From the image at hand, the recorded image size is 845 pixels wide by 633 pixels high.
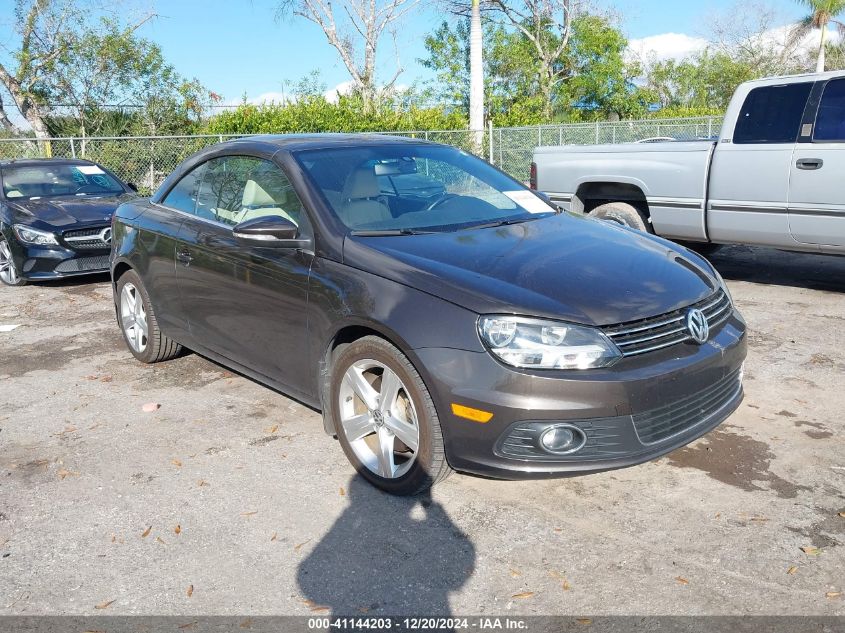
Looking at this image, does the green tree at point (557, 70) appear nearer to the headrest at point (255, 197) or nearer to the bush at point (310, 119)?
the bush at point (310, 119)

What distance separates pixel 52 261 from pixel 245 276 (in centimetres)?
536

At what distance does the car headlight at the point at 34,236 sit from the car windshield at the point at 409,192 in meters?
5.50

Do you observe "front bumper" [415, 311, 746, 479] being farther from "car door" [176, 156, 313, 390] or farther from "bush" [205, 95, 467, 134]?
"bush" [205, 95, 467, 134]

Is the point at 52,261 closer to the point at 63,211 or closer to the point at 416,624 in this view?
the point at 63,211

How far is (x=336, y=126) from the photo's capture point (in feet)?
61.2

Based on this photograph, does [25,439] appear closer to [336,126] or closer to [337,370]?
[337,370]

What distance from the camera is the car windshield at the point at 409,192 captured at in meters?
4.06

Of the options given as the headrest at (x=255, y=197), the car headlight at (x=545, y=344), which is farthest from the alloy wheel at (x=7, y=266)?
the car headlight at (x=545, y=344)

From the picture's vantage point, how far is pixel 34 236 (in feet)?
28.4

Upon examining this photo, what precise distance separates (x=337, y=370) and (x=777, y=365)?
10.6 feet

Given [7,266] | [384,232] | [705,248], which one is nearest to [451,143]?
[705,248]

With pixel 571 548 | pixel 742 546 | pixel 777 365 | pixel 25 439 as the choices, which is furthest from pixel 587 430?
pixel 25 439

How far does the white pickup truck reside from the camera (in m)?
6.79

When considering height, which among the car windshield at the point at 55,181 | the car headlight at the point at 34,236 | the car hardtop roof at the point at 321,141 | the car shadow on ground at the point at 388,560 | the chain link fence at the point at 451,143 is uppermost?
the chain link fence at the point at 451,143
